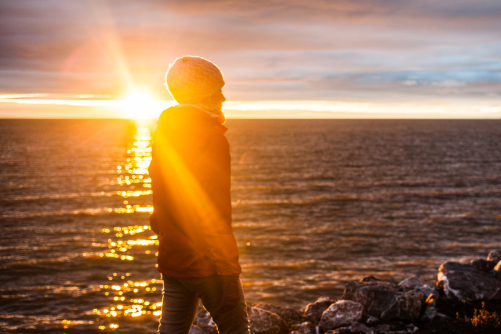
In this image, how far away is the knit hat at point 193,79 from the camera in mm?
2917

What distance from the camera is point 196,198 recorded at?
9.04ft

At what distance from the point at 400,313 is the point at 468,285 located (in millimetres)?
2143

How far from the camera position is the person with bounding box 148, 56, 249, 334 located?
275 cm

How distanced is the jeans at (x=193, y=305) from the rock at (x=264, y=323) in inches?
161

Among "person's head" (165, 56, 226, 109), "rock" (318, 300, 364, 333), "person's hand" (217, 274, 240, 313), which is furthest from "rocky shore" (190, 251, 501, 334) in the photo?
"person's head" (165, 56, 226, 109)

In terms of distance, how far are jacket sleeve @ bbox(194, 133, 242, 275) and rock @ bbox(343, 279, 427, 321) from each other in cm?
561

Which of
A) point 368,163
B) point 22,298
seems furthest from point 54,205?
point 368,163

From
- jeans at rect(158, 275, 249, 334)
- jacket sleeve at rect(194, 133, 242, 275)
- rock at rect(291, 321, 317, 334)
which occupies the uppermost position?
jacket sleeve at rect(194, 133, 242, 275)

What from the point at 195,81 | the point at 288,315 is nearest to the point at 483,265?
the point at 288,315

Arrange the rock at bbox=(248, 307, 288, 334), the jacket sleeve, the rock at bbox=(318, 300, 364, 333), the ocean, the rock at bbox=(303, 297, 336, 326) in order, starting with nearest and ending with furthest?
the jacket sleeve, the rock at bbox=(248, 307, 288, 334), the rock at bbox=(318, 300, 364, 333), the rock at bbox=(303, 297, 336, 326), the ocean

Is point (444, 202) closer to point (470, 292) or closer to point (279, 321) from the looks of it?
point (470, 292)

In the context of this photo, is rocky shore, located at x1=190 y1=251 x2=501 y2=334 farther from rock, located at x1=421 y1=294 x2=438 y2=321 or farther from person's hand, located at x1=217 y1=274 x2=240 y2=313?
person's hand, located at x1=217 y1=274 x2=240 y2=313

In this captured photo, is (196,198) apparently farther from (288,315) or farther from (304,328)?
(288,315)

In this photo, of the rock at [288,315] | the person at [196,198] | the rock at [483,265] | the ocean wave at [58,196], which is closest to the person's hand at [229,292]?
the person at [196,198]
